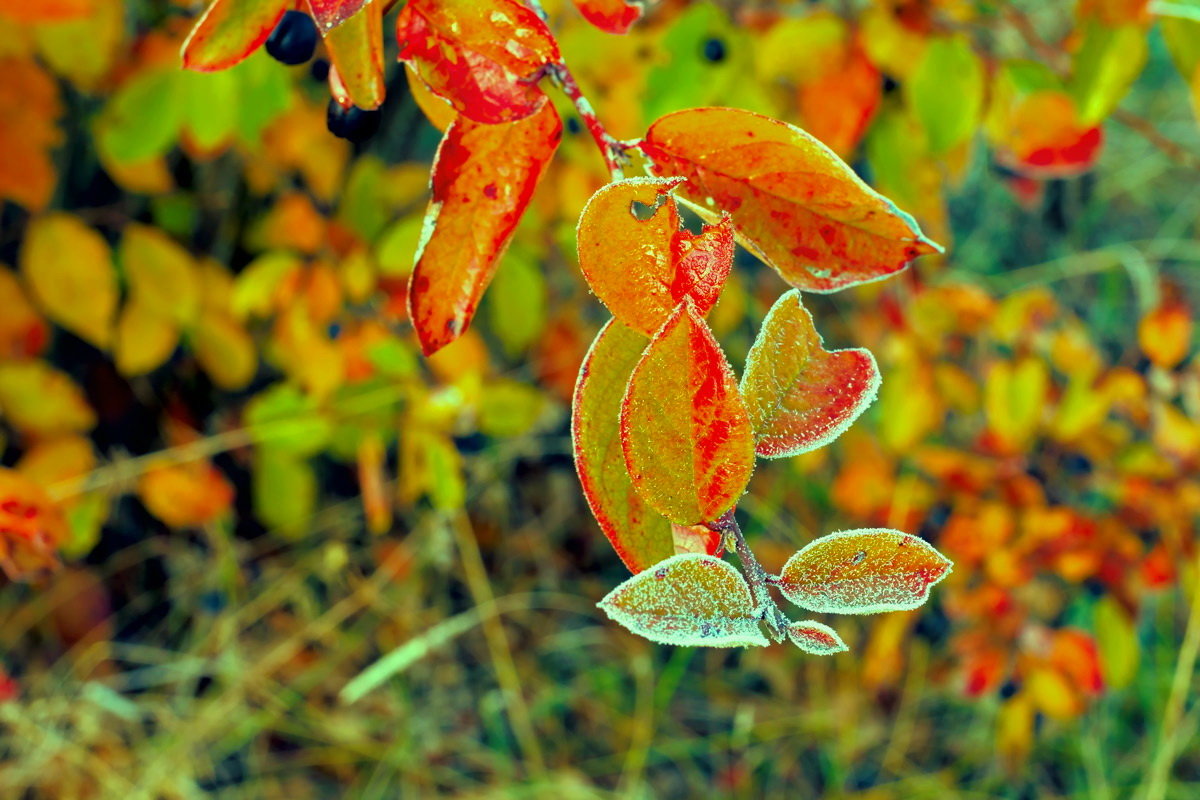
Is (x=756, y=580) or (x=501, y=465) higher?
(x=756, y=580)

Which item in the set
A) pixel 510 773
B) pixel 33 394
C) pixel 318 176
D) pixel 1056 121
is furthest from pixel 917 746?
pixel 33 394

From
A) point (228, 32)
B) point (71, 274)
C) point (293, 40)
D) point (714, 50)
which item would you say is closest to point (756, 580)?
point (228, 32)

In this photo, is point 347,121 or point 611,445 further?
point 347,121

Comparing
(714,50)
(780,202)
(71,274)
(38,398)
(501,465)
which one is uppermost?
(780,202)

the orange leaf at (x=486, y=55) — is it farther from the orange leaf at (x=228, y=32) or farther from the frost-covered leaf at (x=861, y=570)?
the frost-covered leaf at (x=861, y=570)

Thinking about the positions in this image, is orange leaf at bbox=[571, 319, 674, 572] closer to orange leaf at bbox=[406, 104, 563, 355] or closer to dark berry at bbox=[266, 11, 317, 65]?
orange leaf at bbox=[406, 104, 563, 355]

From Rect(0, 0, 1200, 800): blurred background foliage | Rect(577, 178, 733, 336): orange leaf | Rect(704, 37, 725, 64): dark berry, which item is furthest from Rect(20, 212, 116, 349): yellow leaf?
Rect(577, 178, 733, 336): orange leaf

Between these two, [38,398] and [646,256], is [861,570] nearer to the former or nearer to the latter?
[646,256]

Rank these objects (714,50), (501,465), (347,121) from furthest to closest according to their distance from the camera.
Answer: (501,465) < (714,50) < (347,121)
